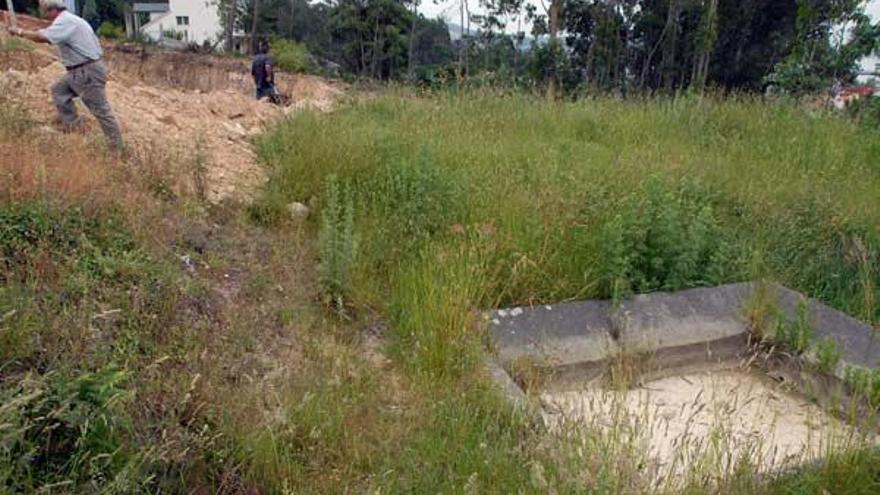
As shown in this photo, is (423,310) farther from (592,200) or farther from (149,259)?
(592,200)

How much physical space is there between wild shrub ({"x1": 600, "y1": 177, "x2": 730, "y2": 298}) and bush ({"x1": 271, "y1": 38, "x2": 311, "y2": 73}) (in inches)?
1089

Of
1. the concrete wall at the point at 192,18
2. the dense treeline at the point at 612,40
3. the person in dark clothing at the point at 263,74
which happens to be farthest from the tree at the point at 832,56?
the concrete wall at the point at 192,18

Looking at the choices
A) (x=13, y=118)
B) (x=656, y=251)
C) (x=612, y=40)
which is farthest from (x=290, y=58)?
(x=656, y=251)

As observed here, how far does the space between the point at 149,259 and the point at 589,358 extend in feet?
8.76

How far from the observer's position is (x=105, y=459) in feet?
6.99

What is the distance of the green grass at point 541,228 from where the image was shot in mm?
2527

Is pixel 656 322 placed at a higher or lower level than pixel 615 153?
lower

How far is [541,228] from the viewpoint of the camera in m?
4.39

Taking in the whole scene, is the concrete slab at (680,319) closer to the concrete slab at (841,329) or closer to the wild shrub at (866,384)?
the concrete slab at (841,329)

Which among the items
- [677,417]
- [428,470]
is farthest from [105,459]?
[677,417]

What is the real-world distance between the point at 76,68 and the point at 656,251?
5.35 metres

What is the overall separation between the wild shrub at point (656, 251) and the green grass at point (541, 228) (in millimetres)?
14

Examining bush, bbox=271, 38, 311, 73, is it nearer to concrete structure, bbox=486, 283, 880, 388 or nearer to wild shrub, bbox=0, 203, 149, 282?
wild shrub, bbox=0, 203, 149, 282

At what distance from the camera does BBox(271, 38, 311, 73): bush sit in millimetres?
29578
